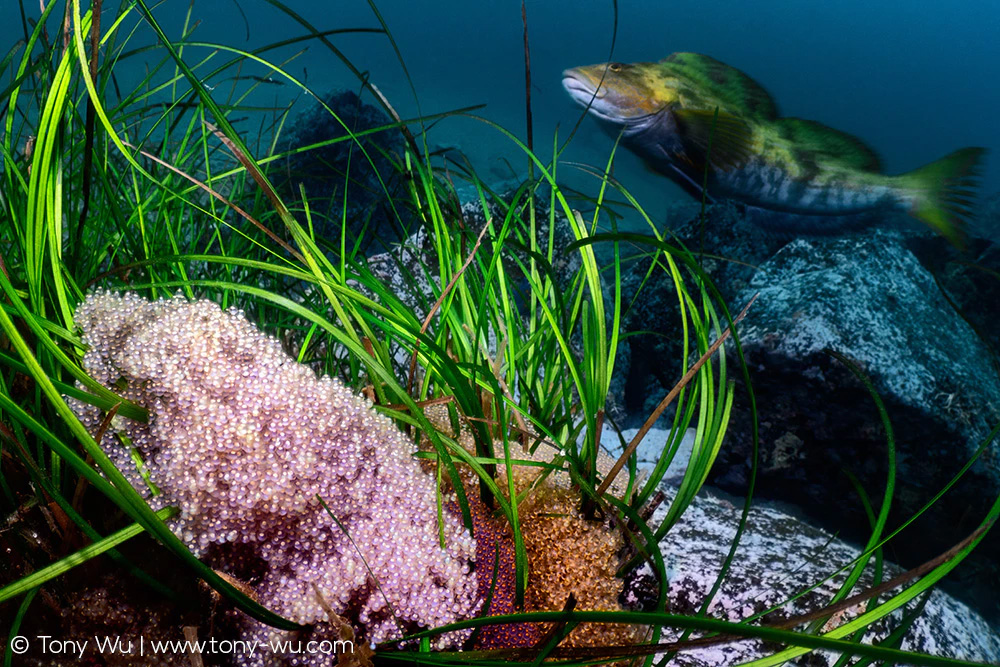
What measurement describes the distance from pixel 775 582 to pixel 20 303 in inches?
61.8

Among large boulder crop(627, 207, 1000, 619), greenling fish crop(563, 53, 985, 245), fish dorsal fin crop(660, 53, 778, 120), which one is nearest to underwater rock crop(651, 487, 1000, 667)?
large boulder crop(627, 207, 1000, 619)

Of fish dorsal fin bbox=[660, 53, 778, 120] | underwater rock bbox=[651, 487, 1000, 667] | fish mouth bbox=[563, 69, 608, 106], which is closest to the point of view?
underwater rock bbox=[651, 487, 1000, 667]

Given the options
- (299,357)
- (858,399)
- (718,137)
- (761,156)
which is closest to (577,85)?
(718,137)

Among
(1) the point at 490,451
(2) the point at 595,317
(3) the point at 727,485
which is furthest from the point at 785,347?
(1) the point at 490,451

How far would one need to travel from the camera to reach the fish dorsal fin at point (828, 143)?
4352 millimetres

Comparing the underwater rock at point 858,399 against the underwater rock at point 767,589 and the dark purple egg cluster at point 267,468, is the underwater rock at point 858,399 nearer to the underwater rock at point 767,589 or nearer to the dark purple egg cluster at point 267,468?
the underwater rock at point 767,589

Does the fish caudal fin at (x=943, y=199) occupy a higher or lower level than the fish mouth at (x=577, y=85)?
lower

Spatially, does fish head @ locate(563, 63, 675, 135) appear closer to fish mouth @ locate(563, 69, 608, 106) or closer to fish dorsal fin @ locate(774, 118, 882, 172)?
fish mouth @ locate(563, 69, 608, 106)

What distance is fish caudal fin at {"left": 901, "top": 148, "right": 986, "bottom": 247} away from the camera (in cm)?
427

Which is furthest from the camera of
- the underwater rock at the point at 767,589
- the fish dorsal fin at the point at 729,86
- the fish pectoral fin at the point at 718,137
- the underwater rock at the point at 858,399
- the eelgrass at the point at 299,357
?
the fish dorsal fin at the point at 729,86

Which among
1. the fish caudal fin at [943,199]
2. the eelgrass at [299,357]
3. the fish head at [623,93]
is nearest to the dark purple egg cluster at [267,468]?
the eelgrass at [299,357]

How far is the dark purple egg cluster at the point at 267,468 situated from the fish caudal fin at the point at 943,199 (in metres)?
5.03

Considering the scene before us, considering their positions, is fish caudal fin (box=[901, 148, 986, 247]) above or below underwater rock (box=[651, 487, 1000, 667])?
above

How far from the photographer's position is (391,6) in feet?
169
